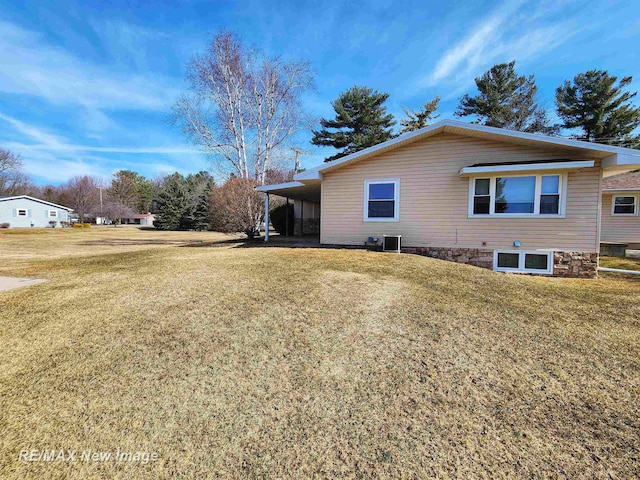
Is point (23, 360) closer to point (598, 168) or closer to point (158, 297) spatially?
point (158, 297)

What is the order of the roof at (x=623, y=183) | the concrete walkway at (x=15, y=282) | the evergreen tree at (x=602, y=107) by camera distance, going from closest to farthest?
the concrete walkway at (x=15, y=282) < the roof at (x=623, y=183) < the evergreen tree at (x=602, y=107)

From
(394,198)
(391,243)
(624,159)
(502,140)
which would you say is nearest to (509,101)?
(502,140)

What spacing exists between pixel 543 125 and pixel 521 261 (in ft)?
68.5

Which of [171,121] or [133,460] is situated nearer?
[133,460]

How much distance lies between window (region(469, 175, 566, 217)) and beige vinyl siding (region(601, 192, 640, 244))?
10166mm

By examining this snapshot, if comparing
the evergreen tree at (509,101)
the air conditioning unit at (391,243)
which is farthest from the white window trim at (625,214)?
the air conditioning unit at (391,243)

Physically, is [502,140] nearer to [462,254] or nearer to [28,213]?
[462,254]

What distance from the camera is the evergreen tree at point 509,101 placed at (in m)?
21.8

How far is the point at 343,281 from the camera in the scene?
A: 5121 millimetres

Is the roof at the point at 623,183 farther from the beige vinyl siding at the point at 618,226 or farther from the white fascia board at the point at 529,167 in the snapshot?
the white fascia board at the point at 529,167

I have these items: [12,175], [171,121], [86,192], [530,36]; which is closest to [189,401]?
[530,36]

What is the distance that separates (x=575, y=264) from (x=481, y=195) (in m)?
3.06

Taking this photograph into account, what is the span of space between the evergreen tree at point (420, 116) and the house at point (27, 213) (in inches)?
1784

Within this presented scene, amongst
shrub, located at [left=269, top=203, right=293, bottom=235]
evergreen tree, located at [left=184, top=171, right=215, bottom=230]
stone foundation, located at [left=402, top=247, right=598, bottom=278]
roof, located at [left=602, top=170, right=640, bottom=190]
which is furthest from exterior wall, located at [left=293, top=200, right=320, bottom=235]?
evergreen tree, located at [left=184, top=171, right=215, bottom=230]
